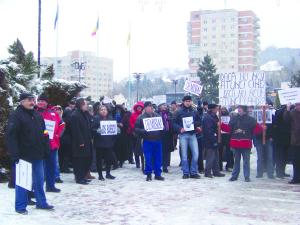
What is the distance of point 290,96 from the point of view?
39.9 ft

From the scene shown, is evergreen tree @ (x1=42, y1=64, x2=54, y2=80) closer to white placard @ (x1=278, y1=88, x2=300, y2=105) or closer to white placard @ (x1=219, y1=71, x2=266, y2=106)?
white placard @ (x1=219, y1=71, x2=266, y2=106)

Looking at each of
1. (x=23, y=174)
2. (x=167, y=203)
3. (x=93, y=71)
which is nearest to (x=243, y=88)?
(x=167, y=203)

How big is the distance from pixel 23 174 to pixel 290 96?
730 cm

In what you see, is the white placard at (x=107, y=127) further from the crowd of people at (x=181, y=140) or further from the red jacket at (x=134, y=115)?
the red jacket at (x=134, y=115)

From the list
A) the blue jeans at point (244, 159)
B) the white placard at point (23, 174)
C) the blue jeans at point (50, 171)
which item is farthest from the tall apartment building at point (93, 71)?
the white placard at point (23, 174)

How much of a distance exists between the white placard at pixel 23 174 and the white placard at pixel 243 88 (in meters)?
7.09

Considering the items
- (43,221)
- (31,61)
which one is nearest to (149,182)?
(43,221)

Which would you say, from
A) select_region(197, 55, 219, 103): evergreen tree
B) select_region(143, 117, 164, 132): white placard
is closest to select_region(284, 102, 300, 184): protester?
select_region(143, 117, 164, 132): white placard

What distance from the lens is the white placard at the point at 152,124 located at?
39.3 ft

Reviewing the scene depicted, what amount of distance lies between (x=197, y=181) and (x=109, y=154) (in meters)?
2.32

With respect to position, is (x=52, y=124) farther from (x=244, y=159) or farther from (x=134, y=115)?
(x=244, y=159)

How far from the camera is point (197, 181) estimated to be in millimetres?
11836

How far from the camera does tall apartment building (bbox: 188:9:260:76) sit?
129 meters

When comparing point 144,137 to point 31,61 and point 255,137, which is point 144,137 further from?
point 31,61
